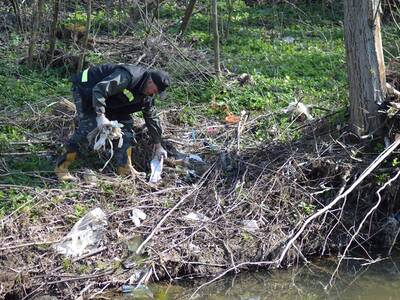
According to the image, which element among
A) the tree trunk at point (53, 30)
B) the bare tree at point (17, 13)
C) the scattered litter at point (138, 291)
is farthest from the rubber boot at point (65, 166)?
the bare tree at point (17, 13)

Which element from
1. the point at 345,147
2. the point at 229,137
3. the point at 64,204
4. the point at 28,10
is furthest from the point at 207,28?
the point at 64,204

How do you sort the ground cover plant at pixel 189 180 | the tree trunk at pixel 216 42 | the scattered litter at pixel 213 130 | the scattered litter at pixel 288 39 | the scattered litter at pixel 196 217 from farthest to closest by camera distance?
the scattered litter at pixel 288 39 < the tree trunk at pixel 216 42 < the scattered litter at pixel 213 130 < the scattered litter at pixel 196 217 < the ground cover plant at pixel 189 180

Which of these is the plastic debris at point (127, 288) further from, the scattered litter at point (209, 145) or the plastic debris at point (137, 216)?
the scattered litter at point (209, 145)

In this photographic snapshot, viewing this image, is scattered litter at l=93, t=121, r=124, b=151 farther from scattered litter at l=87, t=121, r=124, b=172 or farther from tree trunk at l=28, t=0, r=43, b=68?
tree trunk at l=28, t=0, r=43, b=68

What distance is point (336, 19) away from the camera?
510 inches

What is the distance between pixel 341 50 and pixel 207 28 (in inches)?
83.0

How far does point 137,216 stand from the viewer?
20.8 feet

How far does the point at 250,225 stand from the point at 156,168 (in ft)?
3.60

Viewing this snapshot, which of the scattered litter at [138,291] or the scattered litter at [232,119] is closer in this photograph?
the scattered litter at [138,291]

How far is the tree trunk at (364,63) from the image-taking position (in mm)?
6926

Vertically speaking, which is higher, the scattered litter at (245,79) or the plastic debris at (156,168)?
the scattered litter at (245,79)

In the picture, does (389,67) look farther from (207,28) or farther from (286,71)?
(207,28)

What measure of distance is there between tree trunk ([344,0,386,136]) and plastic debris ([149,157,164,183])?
190cm

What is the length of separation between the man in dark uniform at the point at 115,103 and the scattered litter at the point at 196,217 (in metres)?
0.79
